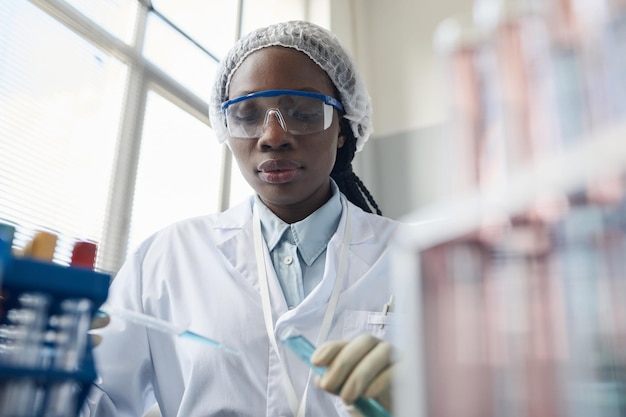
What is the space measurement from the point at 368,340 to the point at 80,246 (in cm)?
29

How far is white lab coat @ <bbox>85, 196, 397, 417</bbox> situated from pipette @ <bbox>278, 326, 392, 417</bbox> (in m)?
0.33

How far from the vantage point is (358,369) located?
1.66 ft

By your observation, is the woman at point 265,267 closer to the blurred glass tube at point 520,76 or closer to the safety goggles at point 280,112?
the safety goggles at point 280,112

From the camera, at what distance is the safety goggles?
100 cm

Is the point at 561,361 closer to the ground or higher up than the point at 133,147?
closer to the ground

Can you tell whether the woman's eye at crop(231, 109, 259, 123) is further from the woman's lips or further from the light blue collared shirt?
the light blue collared shirt

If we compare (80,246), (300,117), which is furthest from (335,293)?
(80,246)

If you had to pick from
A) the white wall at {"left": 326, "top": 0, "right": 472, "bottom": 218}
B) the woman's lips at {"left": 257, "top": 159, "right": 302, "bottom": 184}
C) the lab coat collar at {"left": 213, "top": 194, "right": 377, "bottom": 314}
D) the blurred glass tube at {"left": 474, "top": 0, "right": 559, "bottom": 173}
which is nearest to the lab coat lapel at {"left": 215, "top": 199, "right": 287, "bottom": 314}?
the lab coat collar at {"left": 213, "top": 194, "right": 377, "bottom": 314}

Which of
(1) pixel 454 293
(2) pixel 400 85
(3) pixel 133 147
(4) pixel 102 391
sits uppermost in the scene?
(2) pixel 400 85

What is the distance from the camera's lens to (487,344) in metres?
0.33

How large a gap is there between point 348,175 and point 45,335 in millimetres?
968

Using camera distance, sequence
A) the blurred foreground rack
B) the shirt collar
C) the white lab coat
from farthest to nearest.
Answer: the shirt collar
the white lab coat
the blurred foreground rack

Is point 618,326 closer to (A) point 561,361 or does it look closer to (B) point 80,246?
(A) point 561,361

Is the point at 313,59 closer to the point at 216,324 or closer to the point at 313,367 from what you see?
the point at 216,324
